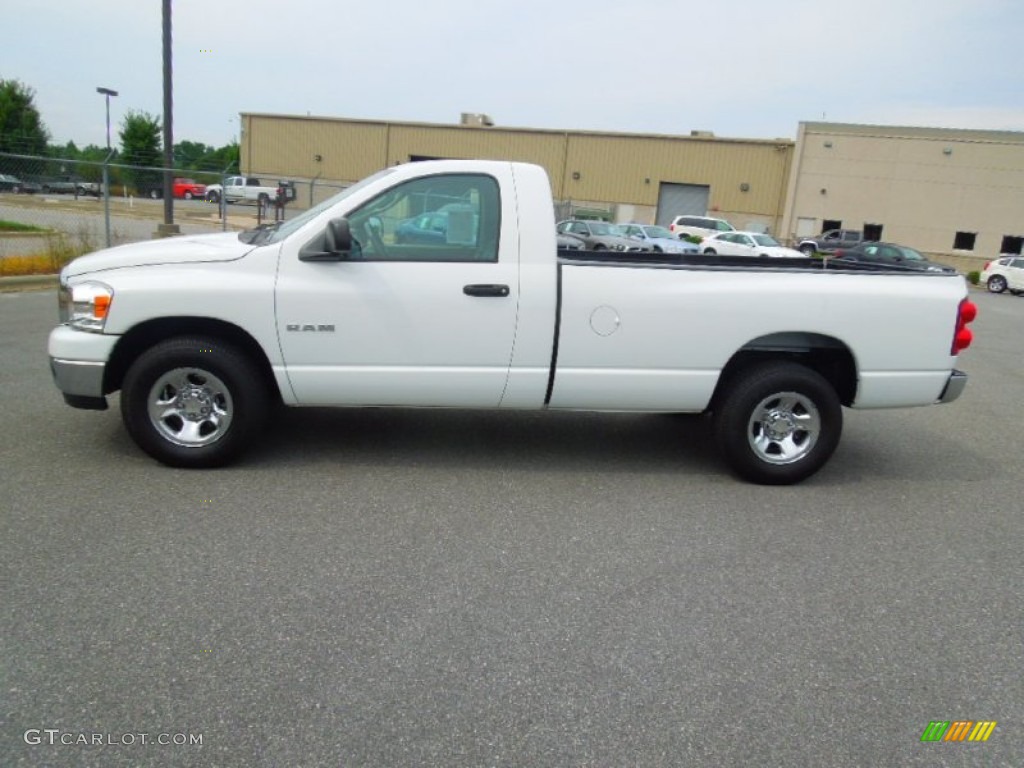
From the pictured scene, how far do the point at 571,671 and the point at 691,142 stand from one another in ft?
158

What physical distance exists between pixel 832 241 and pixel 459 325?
125 ft

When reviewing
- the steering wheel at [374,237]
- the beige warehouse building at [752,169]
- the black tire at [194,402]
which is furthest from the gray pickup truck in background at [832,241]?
the black tire at [194,402]

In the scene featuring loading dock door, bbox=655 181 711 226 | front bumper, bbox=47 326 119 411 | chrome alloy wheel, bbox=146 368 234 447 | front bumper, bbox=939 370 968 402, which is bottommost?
chrome alloy wheel, bbox=146 368 234 447

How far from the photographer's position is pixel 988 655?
330 centimetres

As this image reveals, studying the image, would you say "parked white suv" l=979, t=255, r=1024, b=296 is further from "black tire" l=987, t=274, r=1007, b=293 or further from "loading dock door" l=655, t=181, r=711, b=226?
"loading dock door" l=655, t=181, r=711, b=226

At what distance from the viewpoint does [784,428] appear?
5219mm

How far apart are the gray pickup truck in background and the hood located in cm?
3582

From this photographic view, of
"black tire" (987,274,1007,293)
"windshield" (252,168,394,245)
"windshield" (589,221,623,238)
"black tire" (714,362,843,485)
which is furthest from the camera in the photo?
"black tire" (987,274,1007,293)

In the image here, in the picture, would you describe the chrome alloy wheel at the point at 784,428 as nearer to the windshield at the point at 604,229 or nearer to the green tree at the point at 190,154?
the windshield at the point at 604,229

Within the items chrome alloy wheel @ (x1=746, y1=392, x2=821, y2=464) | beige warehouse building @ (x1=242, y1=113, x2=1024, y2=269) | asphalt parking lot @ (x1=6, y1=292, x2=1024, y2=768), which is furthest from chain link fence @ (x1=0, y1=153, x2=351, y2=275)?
beige warehouse building @ (x1=242, y1=113, x2=1024, y2=269)

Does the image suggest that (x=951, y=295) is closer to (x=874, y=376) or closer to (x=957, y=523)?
(x=874, y=376)

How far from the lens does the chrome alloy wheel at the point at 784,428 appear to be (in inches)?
203

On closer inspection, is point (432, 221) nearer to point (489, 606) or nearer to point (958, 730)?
point (489, 606)

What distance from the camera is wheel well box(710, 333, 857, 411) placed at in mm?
5113
